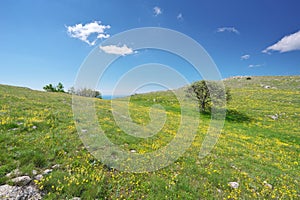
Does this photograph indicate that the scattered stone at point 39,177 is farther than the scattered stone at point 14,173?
Yes

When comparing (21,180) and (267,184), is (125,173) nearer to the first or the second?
(21,180)

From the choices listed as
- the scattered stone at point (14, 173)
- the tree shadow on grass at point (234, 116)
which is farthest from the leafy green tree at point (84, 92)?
the tree shadow on grass at point (234, 116)

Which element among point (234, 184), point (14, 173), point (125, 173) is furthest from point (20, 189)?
point (234, 184)

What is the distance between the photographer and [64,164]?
6465mm

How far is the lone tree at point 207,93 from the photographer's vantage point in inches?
1229

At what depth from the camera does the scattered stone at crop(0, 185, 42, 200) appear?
449 centimetres

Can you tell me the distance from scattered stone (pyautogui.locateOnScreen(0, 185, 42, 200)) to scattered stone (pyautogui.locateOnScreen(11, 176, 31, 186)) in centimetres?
18

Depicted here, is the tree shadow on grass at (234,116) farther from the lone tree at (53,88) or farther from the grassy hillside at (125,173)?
the lone tree at (53,88)

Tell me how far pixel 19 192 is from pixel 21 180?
1.82 ft

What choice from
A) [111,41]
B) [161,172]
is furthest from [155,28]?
[161,172]

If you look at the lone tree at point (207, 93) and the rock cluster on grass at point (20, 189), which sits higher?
the lone tree at point (207, 93)

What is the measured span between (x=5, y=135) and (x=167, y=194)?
8258 mm

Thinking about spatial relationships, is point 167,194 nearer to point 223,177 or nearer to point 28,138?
point 223,177

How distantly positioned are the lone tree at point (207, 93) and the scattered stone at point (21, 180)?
101 feet
